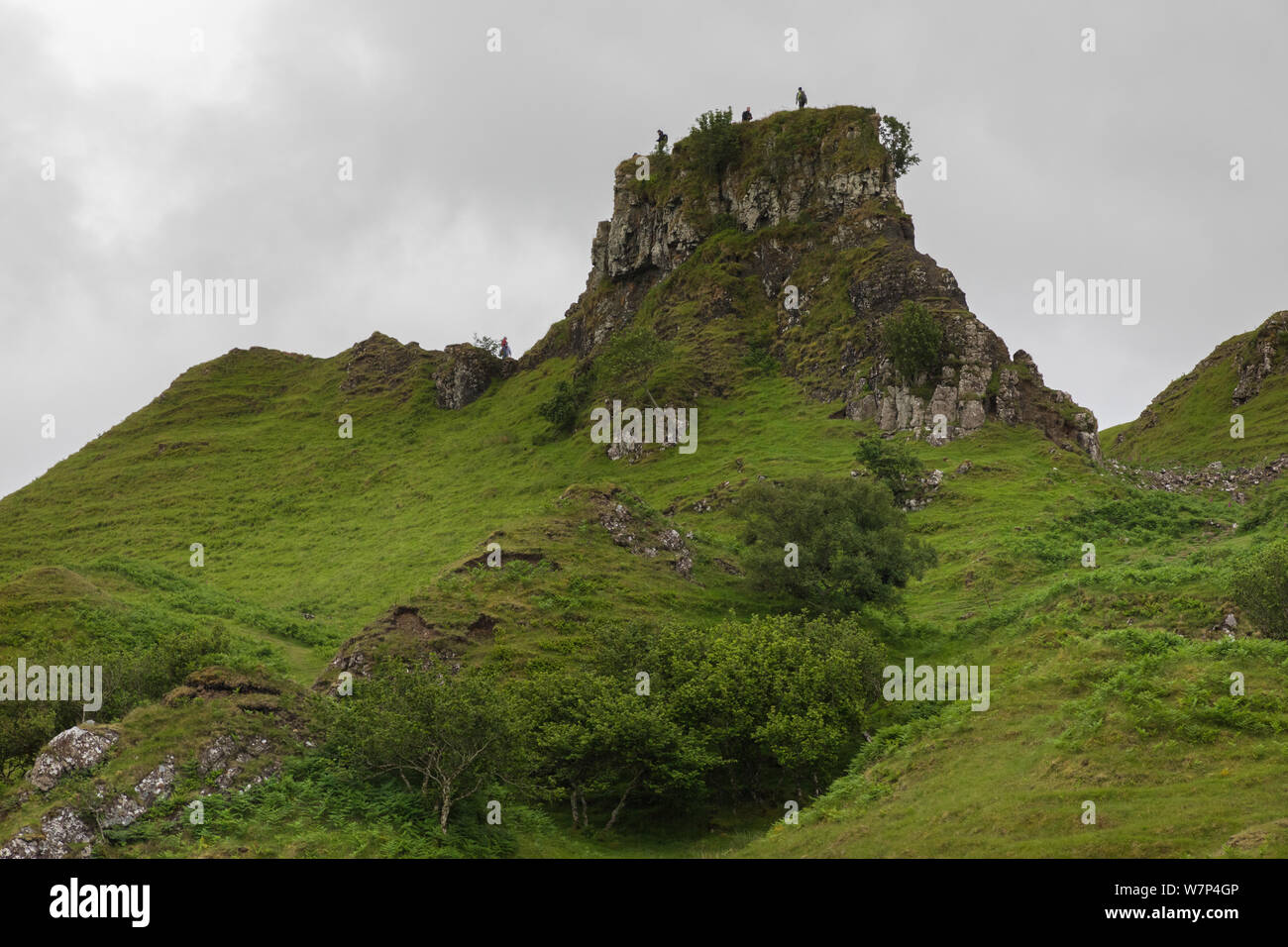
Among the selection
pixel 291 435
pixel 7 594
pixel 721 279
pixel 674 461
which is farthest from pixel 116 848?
pixel 291 435

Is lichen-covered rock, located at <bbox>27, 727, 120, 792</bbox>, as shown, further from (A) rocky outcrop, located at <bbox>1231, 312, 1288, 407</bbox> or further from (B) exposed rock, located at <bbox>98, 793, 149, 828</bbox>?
(A) rocky outcrop, located at <bbox>1231, 312, 1288, 407</bbox>

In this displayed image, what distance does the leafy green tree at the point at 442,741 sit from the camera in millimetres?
31156

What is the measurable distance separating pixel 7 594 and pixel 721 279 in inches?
3297

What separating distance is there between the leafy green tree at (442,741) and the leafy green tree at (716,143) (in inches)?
4151

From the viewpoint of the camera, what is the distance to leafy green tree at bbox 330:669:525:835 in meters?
31.2

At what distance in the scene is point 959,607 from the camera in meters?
53.8

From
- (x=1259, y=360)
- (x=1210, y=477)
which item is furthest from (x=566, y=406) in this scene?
(x=1259, y=360)

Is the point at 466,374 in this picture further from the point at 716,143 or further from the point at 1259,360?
the point at 1259,360

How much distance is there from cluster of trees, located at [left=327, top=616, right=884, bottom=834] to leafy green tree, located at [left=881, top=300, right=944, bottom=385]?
4779 cm

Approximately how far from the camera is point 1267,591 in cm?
3575

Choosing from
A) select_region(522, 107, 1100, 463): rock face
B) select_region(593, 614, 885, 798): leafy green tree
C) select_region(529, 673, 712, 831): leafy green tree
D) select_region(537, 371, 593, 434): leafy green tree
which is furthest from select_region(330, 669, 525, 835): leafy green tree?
select_region(537, 371, 593, 434): leafy green tree

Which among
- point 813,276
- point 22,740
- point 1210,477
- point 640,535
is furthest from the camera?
point 813,276

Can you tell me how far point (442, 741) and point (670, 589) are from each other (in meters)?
25.8

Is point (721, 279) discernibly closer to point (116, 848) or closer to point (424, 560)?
point (424, 560)
